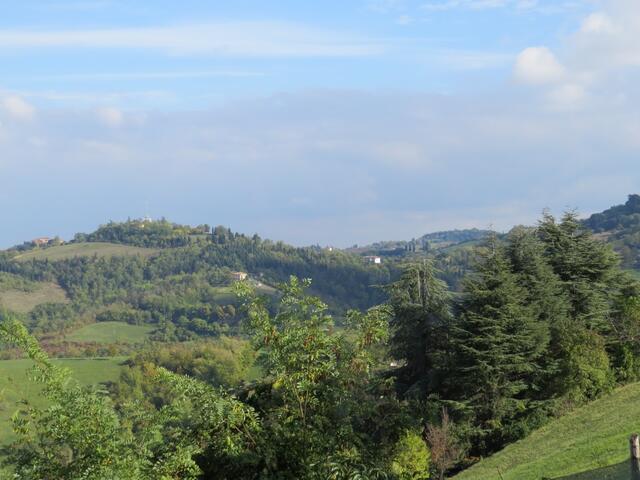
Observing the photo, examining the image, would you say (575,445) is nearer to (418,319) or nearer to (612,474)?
(612,474)

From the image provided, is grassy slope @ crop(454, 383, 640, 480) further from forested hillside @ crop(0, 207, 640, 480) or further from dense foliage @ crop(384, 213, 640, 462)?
dense foliage @ crop(384, 213, 640, 462)

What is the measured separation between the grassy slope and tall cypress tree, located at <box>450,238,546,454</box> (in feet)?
7.51

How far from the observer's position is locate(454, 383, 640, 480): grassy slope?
74.4 ft

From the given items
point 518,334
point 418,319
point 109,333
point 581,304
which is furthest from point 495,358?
point 109,333

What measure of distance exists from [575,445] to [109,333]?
174m

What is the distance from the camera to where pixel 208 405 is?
10.6m

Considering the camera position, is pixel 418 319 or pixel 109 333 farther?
pixel 109 333

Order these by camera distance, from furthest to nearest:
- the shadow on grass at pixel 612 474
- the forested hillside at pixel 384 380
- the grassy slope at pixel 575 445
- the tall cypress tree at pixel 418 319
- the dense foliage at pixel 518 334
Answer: the tall cypress tree at pixel 418 319
the dense foliage at pixel 518 334
the grassy slope at pixel 575 445
the shadow on grass at pixel 612 474
the forested hillside at pixel 384 380

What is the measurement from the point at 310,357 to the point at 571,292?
37.1 m

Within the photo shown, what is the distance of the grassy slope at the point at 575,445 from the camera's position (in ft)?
74.4

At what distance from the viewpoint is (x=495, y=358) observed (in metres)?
36.7

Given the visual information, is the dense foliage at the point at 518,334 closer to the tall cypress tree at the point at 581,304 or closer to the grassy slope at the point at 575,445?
the tall cypress tree at the point at 581,304

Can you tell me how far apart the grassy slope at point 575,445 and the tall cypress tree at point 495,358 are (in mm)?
2289

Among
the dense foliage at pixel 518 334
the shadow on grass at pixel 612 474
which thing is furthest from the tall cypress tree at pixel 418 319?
the shadow on grass at pixel 612 474
